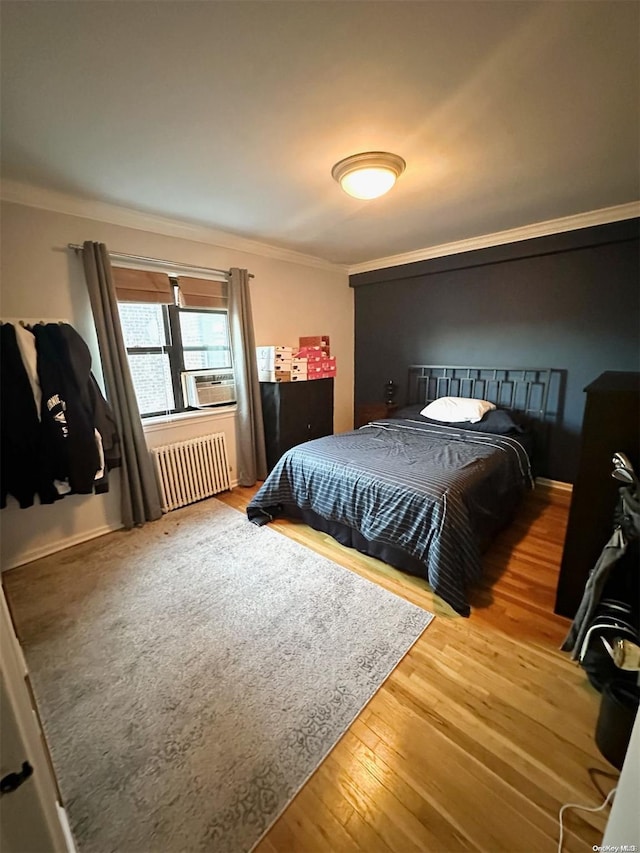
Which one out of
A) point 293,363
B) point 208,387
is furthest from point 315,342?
point 208,387

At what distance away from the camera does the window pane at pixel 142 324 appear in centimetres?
289

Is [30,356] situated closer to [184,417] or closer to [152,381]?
[152,381]

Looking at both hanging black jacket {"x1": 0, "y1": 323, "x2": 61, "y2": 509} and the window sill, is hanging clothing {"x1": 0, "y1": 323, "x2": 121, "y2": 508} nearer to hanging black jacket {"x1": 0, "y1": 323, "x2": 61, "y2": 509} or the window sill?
hanging black jacket {"x1": 0, "y1": 323, "x2": 61, "y2": 509}

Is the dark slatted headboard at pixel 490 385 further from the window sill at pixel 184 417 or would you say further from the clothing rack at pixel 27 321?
the clothing rack at pixel 27 321

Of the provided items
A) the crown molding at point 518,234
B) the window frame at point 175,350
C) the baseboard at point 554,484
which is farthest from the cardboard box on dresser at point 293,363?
the baseboard at point 554,484

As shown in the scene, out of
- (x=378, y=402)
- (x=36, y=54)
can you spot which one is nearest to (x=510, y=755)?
(x=36, y=54)

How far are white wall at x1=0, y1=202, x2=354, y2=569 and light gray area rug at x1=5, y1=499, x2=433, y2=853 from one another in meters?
0.21

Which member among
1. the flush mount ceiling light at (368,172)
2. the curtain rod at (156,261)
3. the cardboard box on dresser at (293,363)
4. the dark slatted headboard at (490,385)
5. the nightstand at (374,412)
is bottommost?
the nightstand at (374,412)

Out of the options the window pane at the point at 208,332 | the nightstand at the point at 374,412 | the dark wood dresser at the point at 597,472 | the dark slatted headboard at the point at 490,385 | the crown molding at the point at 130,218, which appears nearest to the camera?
the dark wood dresser at the point at 597,472

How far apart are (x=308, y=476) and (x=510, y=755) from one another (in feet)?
5.77

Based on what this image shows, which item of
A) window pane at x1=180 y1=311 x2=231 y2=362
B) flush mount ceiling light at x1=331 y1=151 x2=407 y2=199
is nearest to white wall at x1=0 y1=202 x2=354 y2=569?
window pane at x1=180 y1=311 x2=231 y2=362

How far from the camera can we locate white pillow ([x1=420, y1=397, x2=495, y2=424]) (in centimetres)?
330

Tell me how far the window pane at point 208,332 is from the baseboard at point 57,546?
1582 millimetres

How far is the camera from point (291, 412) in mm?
3627
